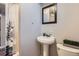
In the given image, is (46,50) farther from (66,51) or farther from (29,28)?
(29,28)

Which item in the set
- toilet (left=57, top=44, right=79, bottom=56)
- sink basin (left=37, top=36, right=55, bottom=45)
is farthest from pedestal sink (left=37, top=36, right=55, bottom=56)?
toilet (left=57, top=44, right=79, bottom=56)

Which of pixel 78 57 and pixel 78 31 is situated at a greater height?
pixel 78 31

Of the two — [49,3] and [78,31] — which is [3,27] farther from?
[78,31]

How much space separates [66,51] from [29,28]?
60 cm

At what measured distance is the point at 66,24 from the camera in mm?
1633

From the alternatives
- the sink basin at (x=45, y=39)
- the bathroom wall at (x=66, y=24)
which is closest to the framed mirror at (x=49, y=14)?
the bathroom wall at (x=66, y=24)

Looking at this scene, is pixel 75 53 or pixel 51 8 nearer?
pixel 75 53

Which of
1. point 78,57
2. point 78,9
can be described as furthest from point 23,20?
point 78,57

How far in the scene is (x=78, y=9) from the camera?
1.59m

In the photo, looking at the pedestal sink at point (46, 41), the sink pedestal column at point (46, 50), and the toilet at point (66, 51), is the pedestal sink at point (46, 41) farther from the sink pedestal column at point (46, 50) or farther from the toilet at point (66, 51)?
the toilet at point (66, 51)

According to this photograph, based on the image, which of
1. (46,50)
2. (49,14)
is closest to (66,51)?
(46,50)

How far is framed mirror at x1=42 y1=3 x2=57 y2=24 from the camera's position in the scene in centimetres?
164

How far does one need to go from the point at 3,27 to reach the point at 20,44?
1.09 ft

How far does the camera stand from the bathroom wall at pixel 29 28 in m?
1.65
